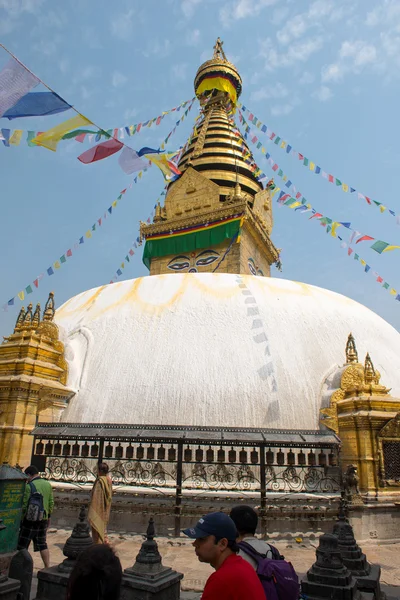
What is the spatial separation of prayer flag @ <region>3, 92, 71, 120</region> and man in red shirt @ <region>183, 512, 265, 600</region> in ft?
21.3

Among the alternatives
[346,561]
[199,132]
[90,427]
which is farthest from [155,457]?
[199,132]

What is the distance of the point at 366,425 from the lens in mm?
7145

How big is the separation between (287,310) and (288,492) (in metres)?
4.33

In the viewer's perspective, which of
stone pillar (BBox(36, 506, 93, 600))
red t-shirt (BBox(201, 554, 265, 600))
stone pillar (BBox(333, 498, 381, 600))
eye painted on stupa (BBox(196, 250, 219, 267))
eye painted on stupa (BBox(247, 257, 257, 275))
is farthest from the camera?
eye painted on stupa (BBox(247, 257, 257, 275))

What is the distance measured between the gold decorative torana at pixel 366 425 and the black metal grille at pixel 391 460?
10 centimetres

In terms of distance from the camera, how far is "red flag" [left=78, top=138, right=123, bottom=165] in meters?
7.76

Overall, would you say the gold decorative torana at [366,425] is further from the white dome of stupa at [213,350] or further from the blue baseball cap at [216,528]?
the blue baseball cap at [216,528]

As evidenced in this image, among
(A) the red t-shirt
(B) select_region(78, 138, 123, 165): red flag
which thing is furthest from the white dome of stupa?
(A) the red t-shirt

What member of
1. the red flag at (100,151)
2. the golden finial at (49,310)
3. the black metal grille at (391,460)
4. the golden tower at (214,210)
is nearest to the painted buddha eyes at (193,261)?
the golden tower at (214,210)

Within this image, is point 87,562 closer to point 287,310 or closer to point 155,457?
point 155,457

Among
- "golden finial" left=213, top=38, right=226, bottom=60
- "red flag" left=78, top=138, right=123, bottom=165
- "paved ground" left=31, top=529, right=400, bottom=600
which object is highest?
"golden finial" left=213, top=38, right=226, bottom=60

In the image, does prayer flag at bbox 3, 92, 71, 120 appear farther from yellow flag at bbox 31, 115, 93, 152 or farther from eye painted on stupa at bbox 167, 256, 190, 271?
eye painted on stupa at bbox 167, 256, 190, 271

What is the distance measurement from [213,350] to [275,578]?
6.87 m

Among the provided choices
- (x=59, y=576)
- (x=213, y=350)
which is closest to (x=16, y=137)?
(x=213, y=350)
